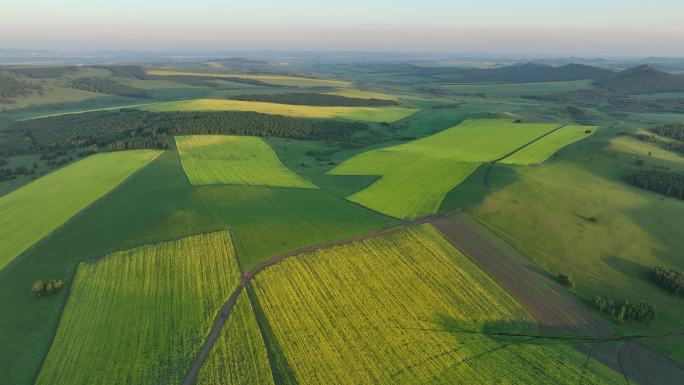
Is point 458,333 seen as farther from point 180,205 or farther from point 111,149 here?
point 111,149

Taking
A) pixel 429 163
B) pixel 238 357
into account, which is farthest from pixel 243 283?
pixel 429 163

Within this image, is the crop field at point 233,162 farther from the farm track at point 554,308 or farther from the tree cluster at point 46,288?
the farm track at point 554,308

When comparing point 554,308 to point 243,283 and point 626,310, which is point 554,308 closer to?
point 626,310

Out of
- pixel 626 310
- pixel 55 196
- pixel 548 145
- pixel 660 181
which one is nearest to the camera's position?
pixel 626 310

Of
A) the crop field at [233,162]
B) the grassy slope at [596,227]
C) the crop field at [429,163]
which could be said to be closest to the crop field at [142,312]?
the crop field at [233,162]

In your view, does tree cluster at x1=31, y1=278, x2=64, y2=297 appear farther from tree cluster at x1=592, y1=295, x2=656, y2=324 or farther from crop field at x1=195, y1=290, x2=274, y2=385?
tree cluster at x1=592, y1=295, x2=656, y2=324

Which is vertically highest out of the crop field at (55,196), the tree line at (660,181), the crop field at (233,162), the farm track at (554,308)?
the tree line at (660,181)
